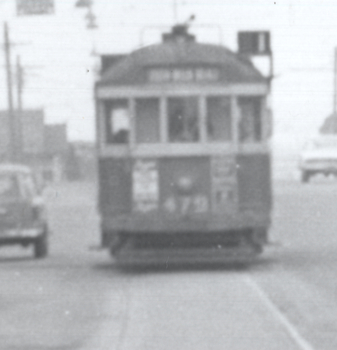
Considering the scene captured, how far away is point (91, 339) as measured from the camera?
984 cm

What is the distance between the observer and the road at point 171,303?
9.70 metres

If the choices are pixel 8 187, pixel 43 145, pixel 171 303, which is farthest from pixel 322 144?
pixel 43 145

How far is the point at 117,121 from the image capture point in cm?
1605

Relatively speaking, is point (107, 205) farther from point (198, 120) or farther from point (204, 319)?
point (204, 319)

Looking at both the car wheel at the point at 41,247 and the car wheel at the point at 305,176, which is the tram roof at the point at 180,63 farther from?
the car wheel at the point at 305,176

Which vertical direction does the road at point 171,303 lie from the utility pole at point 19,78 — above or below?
below

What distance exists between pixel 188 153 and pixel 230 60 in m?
1.46

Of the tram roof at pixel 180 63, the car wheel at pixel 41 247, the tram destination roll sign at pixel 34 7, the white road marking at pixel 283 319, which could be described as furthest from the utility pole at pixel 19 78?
the white road marking at pixel 283 319

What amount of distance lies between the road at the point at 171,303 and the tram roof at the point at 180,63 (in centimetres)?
248

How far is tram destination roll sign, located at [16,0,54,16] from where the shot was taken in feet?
74.4

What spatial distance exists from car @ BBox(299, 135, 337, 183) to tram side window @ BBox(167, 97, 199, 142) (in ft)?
107

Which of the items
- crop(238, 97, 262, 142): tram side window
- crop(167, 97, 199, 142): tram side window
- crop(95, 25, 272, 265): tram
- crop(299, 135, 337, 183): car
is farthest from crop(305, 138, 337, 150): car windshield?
crop(167, 97, 199, 142): tram side window

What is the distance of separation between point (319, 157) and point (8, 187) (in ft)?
99.1

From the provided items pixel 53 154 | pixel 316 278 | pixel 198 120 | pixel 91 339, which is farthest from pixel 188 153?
pixel 53 154
